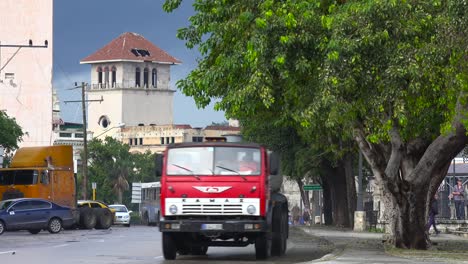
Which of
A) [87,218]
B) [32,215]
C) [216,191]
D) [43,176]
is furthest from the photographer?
[87,218]

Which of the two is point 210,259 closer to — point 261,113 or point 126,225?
point 261,113

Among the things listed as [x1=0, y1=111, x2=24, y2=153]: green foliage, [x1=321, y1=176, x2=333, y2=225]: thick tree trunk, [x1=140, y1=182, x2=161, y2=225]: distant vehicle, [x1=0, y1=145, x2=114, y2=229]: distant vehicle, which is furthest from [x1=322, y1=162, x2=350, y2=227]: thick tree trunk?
[x1=0, y1=111, x2=24, y2=153]: green foliage

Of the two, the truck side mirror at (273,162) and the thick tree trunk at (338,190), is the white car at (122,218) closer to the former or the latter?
the thick tree trunk at (338,190)

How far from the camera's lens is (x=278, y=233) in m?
30.0

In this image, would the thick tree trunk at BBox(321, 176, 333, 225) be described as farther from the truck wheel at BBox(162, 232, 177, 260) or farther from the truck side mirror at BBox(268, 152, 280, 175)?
the truck wheel at BBox(162, 232, 177, 260)

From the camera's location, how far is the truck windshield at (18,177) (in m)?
55.9

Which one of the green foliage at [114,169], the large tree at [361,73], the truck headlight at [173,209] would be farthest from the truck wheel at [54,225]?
the green foliage at [114,169]

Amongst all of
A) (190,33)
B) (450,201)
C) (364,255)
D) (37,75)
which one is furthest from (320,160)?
(37,75)

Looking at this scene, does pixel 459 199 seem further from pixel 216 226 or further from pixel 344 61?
pixel 216 226

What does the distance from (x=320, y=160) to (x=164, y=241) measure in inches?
1349

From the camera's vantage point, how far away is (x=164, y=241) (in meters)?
27.9

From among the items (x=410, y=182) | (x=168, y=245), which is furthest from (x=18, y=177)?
(x=168, y=245)

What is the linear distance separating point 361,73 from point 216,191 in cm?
406

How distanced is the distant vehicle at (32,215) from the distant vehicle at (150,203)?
2171 cm
